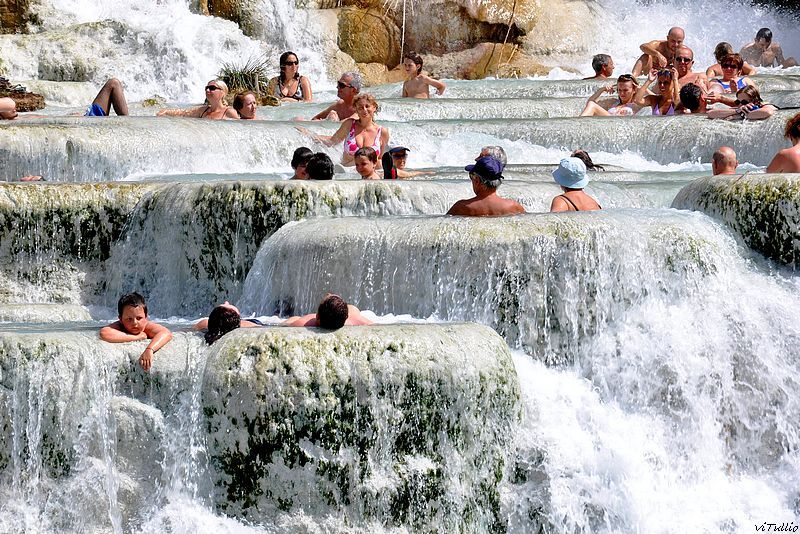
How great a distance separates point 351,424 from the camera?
653cm

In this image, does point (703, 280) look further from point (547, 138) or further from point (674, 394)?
point (547, 138)

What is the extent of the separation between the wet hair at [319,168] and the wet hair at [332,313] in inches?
129

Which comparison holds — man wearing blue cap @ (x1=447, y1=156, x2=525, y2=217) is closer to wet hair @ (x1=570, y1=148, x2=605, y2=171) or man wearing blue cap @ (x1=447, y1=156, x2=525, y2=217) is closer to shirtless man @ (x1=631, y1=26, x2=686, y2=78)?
wet hair @ (x1=570, y1=148, x2=605, y2=171)

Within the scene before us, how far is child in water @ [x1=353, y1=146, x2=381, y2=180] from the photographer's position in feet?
34.1

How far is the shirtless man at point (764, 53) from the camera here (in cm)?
1927

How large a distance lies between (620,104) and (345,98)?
3.34 m

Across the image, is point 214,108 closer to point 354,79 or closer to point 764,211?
point 354,79

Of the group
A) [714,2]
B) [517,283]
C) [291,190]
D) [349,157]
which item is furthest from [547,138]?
[714,2]

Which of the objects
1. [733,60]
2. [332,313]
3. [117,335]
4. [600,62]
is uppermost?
[733,60]

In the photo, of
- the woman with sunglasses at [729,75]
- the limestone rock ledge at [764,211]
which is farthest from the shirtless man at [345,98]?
the limestone rock ledge at [764,211]

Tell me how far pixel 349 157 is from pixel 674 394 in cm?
480

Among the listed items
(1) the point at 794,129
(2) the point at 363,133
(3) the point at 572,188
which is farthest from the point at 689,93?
(3) the point at 572,188

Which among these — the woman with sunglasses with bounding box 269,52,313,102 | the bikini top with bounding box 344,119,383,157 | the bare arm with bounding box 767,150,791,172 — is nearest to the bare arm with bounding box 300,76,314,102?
the woman with sunglasses with bounding box 269,52,313,102

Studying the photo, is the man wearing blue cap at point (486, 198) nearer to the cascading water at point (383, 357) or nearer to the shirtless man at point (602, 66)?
the cascading water at point (383, 357)
